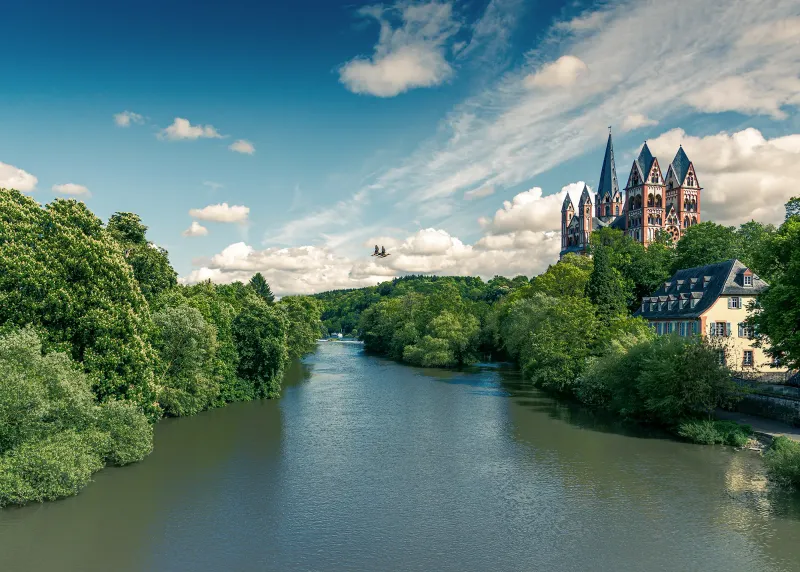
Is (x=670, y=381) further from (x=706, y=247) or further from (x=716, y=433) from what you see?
(x=706, y=247)

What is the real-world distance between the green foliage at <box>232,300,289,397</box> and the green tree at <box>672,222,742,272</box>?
50865 millimetres

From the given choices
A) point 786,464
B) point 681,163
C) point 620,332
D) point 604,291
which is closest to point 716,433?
point 786,464

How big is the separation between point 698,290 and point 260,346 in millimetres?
39182

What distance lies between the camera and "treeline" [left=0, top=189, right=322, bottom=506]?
22703mm

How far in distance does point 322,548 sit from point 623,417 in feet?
88.6

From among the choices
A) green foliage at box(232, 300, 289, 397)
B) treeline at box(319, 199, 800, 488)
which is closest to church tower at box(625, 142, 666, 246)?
treeline at box(319, 199, 800, 488)

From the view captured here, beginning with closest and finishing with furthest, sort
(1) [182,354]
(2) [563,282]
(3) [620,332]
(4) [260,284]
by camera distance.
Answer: (1) [182,354] < (3) [620,332] < (2) [563,282] < (4) [260,284]

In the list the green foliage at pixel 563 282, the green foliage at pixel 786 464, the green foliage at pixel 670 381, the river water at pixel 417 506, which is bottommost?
the river water at pixel 417 506

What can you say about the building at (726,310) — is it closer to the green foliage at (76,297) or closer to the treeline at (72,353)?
the treeline at (72,353)

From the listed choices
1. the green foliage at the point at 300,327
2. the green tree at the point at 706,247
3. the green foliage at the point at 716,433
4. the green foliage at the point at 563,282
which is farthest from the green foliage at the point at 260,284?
the green foliage at the point at 716,433

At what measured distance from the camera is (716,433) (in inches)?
1272

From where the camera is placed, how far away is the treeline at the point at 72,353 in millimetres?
22703

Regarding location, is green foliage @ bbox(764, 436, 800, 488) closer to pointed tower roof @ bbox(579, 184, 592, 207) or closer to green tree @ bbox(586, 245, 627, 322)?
green tree @ bbox(586, 245, 627, 322)

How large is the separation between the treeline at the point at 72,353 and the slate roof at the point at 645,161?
118 m
